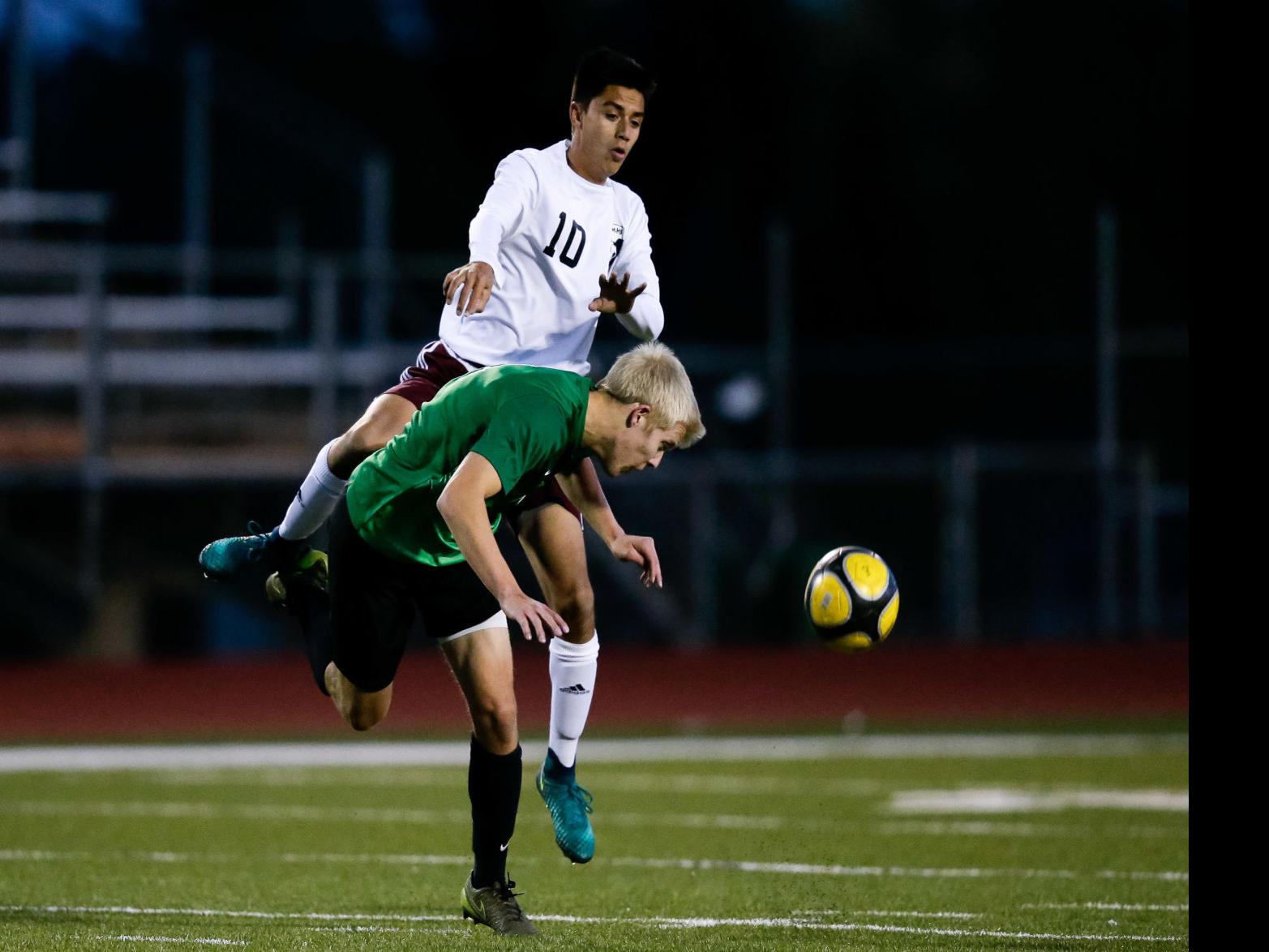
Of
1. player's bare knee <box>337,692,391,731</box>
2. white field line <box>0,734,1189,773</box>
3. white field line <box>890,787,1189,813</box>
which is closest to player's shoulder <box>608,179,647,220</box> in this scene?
player's bare knee <box>337,692,391,731</box>

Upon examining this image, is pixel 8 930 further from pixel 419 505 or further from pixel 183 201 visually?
pixel 183 201

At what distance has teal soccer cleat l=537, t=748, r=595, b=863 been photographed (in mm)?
7098

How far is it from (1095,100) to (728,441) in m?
13.3

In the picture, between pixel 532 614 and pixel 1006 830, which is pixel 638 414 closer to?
pixel 532 614

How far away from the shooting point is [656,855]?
968 centimetres

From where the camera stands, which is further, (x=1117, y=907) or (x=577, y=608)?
(x=1117, y=907)

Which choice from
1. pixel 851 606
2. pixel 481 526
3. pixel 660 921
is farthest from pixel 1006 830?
pixel 481 526

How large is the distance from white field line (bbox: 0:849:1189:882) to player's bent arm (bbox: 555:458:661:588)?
2.16 meters

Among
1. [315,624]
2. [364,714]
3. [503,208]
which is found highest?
[503,208]

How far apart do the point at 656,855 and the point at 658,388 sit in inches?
155

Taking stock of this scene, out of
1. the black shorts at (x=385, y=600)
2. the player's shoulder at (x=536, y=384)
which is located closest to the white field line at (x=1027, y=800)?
the black shorts at (x=385, y=600)

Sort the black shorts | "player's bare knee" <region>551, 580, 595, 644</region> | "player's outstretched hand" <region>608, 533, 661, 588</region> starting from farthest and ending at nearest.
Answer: "player's bare knee" <region>551, 580, 595, 644</region> → the black shorts → "player's outstretched hand" <region>608, 533, 661, 588</region>

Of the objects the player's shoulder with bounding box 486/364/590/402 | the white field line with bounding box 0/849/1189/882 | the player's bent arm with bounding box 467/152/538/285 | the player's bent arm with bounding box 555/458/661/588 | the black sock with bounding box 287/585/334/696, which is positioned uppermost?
the player's bent arm with bounding box 467/152/538/285

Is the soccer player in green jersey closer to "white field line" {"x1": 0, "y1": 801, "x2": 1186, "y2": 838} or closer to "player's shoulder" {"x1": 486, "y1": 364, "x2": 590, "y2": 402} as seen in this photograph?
"player's shoulder" {"x1": 486, "y1": 364, "x2": 590, "y2": 402}
